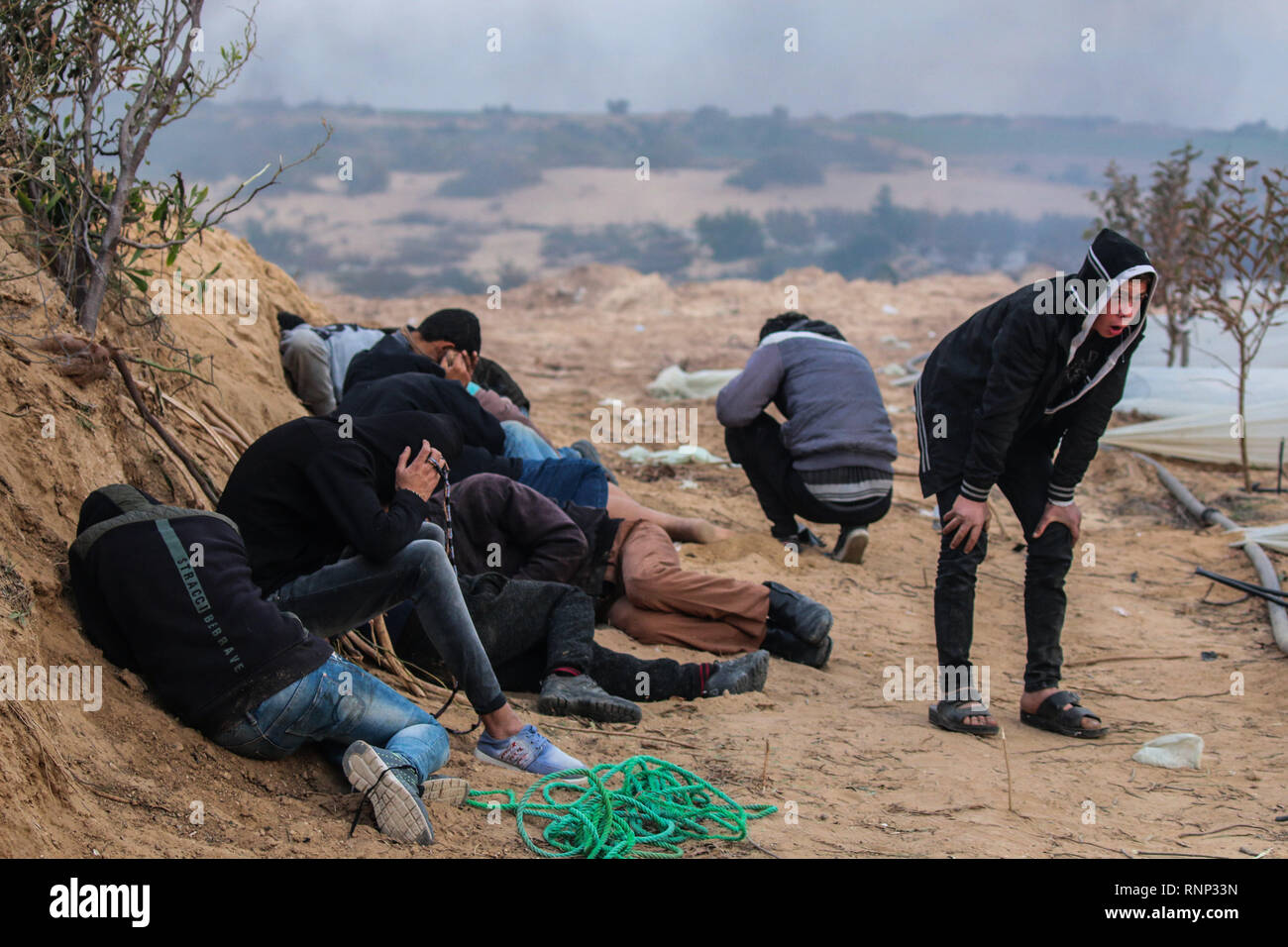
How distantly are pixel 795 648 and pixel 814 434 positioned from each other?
1.42 m

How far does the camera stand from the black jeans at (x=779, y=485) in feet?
18.8

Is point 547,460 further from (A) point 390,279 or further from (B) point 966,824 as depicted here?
(A) point 390,279

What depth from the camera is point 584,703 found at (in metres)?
3.68

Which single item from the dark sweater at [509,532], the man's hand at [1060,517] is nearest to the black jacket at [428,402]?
the dark sweater at [509,532]

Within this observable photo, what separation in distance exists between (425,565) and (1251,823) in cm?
233

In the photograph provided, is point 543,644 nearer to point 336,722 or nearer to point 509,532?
point 509,532

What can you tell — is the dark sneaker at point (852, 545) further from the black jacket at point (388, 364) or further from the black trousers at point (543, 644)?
the black jacket at point (388, 364)

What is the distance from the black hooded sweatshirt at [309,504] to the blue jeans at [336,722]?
0.38 m

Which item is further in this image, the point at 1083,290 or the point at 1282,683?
the point at 1282,683

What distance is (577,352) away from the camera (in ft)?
44.1

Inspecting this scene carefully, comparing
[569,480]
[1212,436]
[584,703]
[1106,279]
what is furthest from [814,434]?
[1212,436]

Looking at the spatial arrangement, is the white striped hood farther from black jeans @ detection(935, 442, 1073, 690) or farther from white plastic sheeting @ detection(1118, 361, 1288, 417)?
white plastic sheeting @ detection(1118, 361, 1288, 417)

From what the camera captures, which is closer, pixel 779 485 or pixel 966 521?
pixel 966 521
